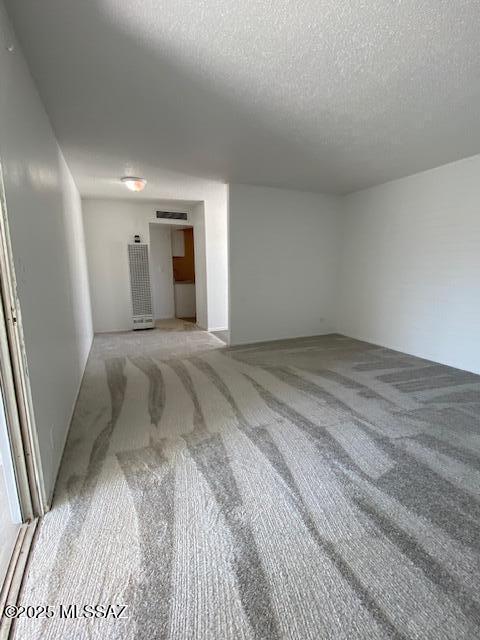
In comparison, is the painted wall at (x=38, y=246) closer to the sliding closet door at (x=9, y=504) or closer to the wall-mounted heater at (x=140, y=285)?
the sliding closet door at (x=9, y=504)

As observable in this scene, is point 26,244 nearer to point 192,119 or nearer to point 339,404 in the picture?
point 192,119

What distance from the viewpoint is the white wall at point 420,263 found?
11.3ft

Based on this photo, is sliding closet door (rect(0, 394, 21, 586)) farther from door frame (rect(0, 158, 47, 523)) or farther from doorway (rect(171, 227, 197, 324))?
doorway (rect(171, 227, 197, 324))

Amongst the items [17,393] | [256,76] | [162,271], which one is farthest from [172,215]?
[17,393]

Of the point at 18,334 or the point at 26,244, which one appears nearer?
the point at 18,334

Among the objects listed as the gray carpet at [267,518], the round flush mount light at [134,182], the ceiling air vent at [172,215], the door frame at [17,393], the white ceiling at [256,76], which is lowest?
the gray carpet at [267,518]

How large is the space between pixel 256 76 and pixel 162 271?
17.4 feet

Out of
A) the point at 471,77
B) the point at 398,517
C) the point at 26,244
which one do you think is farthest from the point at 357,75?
the point at 398,517

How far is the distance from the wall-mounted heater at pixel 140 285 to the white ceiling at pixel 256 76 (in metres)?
2.45

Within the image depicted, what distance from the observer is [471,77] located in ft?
6.06

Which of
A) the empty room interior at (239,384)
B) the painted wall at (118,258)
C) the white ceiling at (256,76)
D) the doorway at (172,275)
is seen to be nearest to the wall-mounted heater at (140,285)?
the painted wall at (118,258)

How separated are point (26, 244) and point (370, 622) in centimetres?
225

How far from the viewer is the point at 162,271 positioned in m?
6.76

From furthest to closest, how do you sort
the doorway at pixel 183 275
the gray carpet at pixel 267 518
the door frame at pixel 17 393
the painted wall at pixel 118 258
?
the doorway at pixel 183 275, the painted wall at pixel 118 258, the door frame at pixel 17 393, the gray carpet at pixel 267 518
